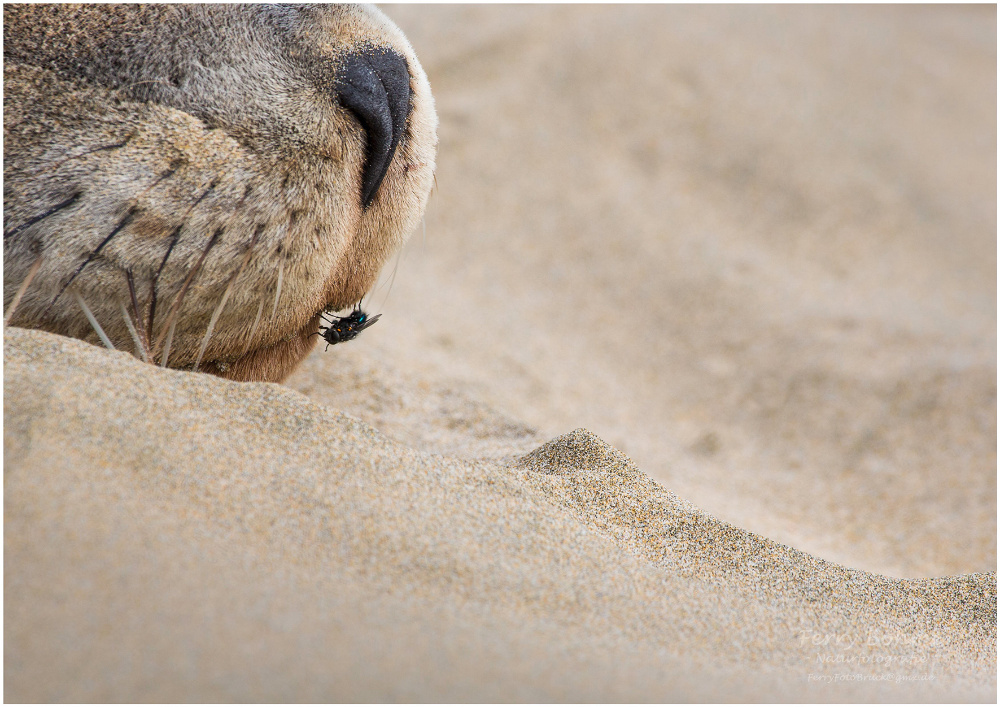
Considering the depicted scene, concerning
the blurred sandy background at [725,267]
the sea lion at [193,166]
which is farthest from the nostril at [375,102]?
the blurred sandy background at [725,267]

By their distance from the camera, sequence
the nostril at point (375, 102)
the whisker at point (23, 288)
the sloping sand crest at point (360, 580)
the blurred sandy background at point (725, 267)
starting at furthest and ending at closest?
the blurred sandy background at point (725, 267), the nostril at point (375, 102), the whisker at point (23, 288), the sloping sand crest at point (360, 580)

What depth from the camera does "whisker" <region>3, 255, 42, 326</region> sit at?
3.80ft

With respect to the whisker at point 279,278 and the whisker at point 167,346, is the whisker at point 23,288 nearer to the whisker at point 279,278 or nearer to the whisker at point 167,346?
the whisker at point 167,346

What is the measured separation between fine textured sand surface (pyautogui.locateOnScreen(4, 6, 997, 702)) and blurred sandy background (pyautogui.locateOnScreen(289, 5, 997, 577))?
0.05 ft

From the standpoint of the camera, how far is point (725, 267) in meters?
3.22

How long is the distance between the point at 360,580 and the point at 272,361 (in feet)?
2.01

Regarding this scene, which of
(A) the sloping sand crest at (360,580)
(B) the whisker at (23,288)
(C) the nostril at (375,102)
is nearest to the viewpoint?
(A) the sloping sand crest at (360,580)

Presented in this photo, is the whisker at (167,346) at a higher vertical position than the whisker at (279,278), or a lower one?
lower

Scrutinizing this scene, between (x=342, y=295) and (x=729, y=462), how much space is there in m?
1.50

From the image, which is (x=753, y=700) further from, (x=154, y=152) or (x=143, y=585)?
(x=154, y=152)

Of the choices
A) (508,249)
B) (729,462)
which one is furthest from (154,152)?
(508,249)

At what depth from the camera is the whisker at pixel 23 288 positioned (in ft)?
3.80

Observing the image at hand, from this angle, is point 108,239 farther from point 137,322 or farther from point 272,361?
point 272,361

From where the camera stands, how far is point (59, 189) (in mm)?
1180
